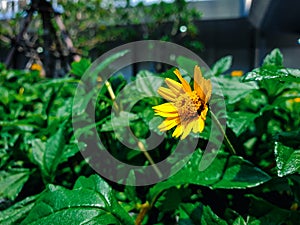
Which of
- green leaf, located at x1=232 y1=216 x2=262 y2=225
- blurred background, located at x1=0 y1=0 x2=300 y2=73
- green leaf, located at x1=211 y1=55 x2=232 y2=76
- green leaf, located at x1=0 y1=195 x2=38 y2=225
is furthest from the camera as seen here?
blurred background, located at x1=0 y1=0 x2=300 y2=73

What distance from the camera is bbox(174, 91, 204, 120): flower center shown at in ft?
1.71

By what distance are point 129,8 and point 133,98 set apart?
300 inches

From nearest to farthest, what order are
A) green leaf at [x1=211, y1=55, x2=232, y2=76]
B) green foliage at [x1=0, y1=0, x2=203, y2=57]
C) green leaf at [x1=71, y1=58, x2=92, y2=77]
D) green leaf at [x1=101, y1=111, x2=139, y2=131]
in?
green leaf at [x1=101, y1=111, x2=139, y2=131], green leaf at [x1=71, y1=58, x2=92, y2=77], green leaf at [x1=211, y1=55, x2=232, y2=76], green foliage at [x1=0, y1=0, x2=203, y2=57]

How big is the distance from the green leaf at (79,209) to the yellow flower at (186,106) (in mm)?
Answer: 156

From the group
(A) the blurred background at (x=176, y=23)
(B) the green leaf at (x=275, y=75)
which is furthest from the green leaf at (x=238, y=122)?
(A) the blurred background at (x=176, y=23)

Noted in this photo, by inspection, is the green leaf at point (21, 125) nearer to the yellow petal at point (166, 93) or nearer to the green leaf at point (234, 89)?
the green leaf at point (234, 89)

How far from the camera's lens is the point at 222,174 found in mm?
654

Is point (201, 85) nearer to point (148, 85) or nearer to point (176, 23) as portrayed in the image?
point (148, 85)

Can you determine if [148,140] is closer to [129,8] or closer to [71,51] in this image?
[71,51]

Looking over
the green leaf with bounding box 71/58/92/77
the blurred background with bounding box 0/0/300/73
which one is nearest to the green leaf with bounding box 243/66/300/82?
the green leaf with bounding box 71/58/92/77

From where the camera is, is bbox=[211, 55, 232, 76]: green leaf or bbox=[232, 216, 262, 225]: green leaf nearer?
bbox=[232, 216, 262, 225]: green leaf

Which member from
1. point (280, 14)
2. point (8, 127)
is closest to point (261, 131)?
point (8, 127)

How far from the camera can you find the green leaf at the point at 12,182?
842 mm

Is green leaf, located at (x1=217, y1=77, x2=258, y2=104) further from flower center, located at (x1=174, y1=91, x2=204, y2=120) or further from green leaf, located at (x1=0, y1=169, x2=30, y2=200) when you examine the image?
green leaf, located at (x1=0, y1=169, x2=30, y2=200)
